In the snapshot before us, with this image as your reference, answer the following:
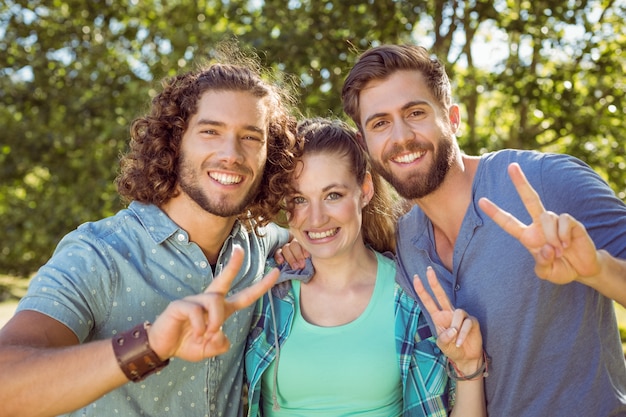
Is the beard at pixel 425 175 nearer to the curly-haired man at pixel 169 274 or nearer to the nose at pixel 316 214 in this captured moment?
the nose at pixel 316 214

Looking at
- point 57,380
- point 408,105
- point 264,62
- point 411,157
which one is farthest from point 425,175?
point 264,62

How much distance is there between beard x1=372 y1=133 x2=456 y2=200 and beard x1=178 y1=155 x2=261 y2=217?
667mm

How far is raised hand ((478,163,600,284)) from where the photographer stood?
2.21m

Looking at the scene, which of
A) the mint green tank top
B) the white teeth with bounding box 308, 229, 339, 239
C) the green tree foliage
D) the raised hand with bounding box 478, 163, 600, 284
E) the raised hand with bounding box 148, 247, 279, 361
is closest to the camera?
the raised hand with bounding box 148, 247, 279, 361

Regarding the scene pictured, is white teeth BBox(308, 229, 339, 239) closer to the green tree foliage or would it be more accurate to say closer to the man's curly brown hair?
the man's curly brown hair

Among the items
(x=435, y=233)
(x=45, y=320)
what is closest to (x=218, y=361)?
(x=45, y=320)

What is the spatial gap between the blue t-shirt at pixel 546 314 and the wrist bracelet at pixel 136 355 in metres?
1.40

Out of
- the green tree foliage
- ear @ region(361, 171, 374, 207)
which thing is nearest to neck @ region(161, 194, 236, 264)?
ear @ region(361, 171, 374, 207)

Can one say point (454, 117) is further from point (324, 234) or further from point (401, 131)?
point (324, 234)

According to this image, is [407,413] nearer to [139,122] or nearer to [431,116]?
[431,116]

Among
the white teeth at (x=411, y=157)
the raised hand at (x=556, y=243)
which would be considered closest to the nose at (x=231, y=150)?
the white teeth at (x=411, y=157)

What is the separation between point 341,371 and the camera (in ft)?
9.73

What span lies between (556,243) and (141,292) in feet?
5.49

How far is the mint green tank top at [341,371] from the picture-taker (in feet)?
9.68
